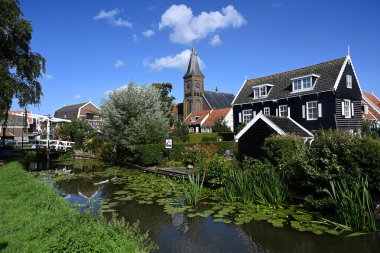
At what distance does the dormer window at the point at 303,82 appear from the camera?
2744 cm

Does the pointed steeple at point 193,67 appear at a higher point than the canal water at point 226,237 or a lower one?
higher

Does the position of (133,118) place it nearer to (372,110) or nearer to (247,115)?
(247,115)

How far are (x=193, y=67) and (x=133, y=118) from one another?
4845 cm

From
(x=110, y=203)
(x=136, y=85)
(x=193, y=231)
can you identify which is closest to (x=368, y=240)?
(x=193, y=231)

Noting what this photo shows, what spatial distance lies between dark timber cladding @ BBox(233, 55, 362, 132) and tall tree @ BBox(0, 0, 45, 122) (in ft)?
71.7

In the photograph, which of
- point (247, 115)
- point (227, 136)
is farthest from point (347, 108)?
point (227, 136)

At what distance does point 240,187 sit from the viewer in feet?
31.8

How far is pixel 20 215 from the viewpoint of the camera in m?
7.34

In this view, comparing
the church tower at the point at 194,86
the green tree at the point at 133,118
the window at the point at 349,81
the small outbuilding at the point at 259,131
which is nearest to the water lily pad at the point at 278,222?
the small outbuilding at the point at 259,131

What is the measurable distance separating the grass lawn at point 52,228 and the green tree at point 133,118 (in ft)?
39.2

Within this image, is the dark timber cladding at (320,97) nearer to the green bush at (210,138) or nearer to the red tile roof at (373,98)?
the green bush at (210,138)

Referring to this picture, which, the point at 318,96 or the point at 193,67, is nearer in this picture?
the point at 318,96

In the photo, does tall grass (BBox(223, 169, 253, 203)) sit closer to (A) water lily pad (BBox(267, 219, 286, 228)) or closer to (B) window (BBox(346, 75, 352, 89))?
(A) water lily pad (BBox(267, 219, 286, 228))

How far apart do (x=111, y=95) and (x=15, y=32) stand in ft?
27.6
